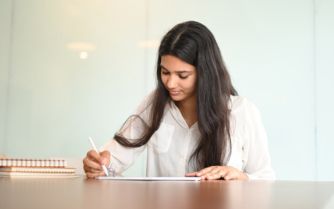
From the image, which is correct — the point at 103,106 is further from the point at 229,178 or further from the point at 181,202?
the point at 181,202

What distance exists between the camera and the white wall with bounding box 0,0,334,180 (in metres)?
2.91

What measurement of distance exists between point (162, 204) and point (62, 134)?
106 inches

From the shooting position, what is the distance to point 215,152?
1.71 m

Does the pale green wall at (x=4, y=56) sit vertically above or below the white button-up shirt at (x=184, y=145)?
above

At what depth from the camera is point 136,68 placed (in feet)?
10.0

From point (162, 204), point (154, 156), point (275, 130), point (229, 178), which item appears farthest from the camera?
point (275, 130)

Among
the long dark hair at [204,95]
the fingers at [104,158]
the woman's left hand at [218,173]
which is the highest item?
the long dark hair at [204,95]

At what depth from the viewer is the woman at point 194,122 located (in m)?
1.76

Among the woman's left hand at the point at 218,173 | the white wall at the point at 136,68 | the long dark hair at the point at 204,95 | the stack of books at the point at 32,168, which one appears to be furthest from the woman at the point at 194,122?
the white wall at the point at 136,68

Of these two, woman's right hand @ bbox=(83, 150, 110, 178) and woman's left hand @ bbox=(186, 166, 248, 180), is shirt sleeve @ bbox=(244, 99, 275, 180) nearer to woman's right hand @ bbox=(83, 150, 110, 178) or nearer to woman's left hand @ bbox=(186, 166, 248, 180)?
woman's left hand @ bbox=(186, 166, 248, 180)

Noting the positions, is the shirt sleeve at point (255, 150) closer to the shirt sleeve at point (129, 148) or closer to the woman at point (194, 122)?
the woman at point (194, 122)

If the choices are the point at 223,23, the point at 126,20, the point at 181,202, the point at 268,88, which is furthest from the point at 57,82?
the point at 181,202

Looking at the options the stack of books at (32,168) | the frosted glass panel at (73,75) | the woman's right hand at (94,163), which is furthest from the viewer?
the frosted glass panel at (73,75)

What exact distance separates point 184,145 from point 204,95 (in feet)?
0.65
